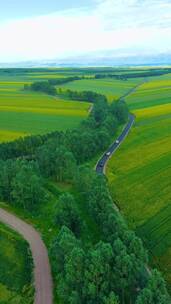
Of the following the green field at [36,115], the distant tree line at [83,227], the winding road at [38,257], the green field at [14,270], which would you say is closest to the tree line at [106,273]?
the distant tree line at [83,227]

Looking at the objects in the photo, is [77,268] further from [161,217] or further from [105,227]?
[161,217]

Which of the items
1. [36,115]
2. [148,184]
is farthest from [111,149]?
[36,115]

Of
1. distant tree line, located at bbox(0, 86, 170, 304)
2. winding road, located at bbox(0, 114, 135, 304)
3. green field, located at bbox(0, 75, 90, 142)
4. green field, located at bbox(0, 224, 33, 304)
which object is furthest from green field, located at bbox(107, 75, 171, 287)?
green field, located at bbox(0, 75, 90, 142)

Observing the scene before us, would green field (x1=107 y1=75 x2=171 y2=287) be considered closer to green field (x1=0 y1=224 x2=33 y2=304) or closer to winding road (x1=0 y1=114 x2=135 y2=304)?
winding road (x1=0 y1=114 x2=135 y2=304)

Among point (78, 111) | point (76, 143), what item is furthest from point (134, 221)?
point (78, 111)

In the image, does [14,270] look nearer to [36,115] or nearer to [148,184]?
[148,184]

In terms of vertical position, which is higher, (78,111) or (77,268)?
(78,111)

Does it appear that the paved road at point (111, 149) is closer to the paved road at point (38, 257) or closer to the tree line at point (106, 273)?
the paved road at point (38, 257)
